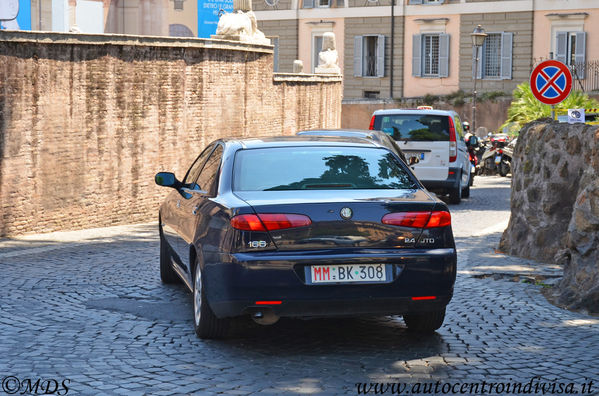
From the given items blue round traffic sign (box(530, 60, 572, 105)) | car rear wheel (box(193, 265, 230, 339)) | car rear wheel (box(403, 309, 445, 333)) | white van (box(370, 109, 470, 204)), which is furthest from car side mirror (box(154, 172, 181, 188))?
white van (box(370, 109, 470, 204))

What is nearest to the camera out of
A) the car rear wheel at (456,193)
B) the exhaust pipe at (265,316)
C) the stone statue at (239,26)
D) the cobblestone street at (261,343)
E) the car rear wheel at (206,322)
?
the cobblestone street at (261,343)

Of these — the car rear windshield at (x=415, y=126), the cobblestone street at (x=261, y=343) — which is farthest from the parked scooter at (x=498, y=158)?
the cobblestone street at (x=261, y=343)

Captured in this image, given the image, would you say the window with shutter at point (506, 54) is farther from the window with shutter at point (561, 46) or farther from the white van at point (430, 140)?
the white van at point (430, 140)

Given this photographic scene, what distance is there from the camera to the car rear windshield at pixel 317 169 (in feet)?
24.4

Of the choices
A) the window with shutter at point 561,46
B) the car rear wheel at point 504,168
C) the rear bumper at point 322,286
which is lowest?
the car rear wheel at point 504,168

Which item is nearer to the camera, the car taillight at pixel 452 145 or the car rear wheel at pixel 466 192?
the car taillight at pixel 452 145

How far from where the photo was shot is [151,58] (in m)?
17.4

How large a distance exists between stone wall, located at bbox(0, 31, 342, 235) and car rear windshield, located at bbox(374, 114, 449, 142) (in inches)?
121

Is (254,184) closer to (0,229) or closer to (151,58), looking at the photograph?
(0,229)

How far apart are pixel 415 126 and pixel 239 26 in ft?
13.9

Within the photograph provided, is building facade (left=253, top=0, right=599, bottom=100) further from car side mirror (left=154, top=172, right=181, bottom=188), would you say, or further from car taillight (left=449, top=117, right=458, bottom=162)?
car side mirror (left=154, top=172, right=181, bottom=188)

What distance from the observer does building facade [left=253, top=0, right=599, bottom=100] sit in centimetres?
4529

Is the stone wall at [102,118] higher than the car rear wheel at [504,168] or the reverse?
higher

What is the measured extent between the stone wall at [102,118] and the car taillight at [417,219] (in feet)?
28.5
